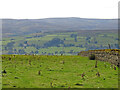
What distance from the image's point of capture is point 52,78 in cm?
2428

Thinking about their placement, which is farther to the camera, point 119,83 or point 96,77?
point 96,77

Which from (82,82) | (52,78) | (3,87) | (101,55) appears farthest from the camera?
(101,55)

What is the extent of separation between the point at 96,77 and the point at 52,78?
4.75 meters

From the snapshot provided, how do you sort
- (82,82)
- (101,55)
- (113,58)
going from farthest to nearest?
(101,55) < (113,58) < (82,82)

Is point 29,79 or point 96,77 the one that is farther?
point 96,77

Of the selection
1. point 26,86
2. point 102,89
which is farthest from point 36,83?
point 102,89

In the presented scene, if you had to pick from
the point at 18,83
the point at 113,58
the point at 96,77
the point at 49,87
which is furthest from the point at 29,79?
the point at 113,58

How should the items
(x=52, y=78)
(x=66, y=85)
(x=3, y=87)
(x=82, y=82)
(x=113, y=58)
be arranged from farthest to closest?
1. (x=113, y=58)
2. (x=52, y=78)
3. (x=82, y=82)
4. (x=66, y=85)
5. (x=3, y=87)

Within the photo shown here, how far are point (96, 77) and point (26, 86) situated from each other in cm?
851

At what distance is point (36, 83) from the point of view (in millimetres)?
21422

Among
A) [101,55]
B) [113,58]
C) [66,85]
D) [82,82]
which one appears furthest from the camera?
[101,55]

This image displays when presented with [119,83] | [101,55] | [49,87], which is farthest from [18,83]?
[101,55]

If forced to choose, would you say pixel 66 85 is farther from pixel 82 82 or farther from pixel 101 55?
pixel 101 55

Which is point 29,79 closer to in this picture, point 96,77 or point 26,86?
point 26,86
